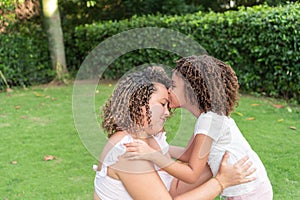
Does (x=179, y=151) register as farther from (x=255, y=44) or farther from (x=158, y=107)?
(x=255, y=44)

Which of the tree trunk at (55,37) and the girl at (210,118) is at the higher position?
the girl at (210,118)

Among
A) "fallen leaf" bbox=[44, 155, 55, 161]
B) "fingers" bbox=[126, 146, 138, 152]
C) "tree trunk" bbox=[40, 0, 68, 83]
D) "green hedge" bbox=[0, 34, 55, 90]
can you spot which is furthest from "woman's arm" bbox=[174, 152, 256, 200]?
"green hedge" bbox=[0, 34, 55, 90]

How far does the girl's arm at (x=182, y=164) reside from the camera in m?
1.83

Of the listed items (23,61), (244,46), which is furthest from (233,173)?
(23,61)

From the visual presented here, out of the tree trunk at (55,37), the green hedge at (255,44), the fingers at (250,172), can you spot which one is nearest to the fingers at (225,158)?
the fingers at (250,172)

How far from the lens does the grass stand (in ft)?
12.0

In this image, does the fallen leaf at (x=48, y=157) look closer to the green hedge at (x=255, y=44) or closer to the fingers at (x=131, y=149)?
the green hedge at (x=255, y=44)

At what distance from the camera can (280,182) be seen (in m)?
3.74

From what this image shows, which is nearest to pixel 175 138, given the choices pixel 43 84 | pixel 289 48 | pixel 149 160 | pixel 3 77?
pixel 149 160

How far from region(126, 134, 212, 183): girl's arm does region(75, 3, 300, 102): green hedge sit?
3.94m

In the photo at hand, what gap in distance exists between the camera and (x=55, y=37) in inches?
368

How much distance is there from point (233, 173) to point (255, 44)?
514 cm

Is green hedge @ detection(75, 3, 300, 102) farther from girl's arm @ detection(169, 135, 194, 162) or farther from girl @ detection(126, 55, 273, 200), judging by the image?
girl @ detection(126, 55, 273, 200)

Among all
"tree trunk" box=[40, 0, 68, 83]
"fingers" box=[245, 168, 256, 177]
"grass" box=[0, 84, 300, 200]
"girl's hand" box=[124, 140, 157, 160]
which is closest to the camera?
"girl's hand" box=[124, 140, 157, 160]
